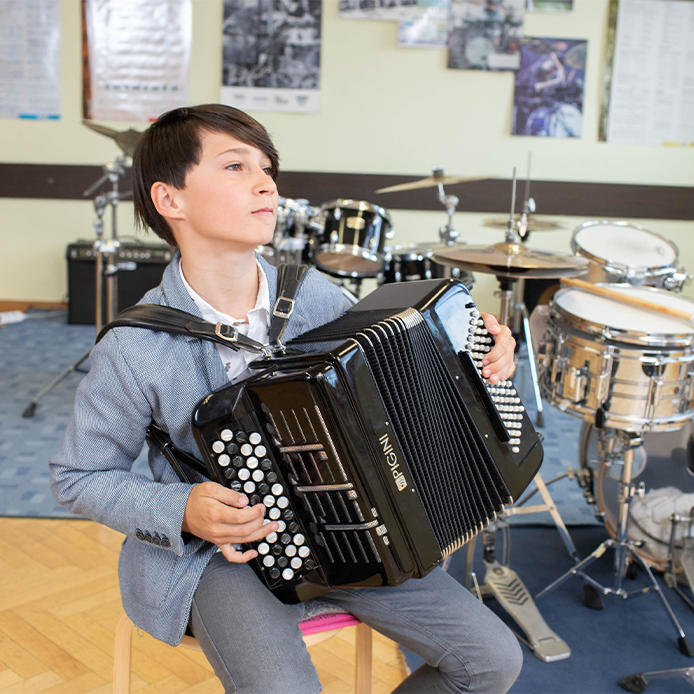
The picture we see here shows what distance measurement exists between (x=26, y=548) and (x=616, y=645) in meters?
1.68

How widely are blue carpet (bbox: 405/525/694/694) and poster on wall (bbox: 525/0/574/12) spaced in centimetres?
353

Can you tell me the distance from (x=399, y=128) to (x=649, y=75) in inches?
63.9

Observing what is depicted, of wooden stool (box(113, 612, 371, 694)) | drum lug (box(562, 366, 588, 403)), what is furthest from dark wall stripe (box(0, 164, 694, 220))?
wooden stool (box(113, 612, 371, 694))

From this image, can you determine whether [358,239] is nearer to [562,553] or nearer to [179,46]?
[562,553]

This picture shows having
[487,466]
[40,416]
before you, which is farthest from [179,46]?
[487,466]

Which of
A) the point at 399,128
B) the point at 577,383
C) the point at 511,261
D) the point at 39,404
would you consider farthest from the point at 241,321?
the point at 399,128

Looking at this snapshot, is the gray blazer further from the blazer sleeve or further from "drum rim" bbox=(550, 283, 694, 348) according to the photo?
"drum rim" bbox=(550, 283, 694, 348)

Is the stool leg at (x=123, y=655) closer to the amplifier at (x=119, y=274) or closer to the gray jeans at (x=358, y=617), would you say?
the gray jeans at (x=358, y=617)

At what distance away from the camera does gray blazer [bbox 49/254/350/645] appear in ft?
3.83

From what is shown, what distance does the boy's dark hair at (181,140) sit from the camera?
1.31m

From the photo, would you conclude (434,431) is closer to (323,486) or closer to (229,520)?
(323,486)

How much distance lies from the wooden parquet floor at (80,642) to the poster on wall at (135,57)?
3.31 m

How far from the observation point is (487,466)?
1270mm

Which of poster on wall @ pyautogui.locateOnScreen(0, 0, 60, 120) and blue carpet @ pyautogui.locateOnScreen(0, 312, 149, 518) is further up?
poster on wall @ pyautogui.locateOnScreen(0, 0, 60, 120)
